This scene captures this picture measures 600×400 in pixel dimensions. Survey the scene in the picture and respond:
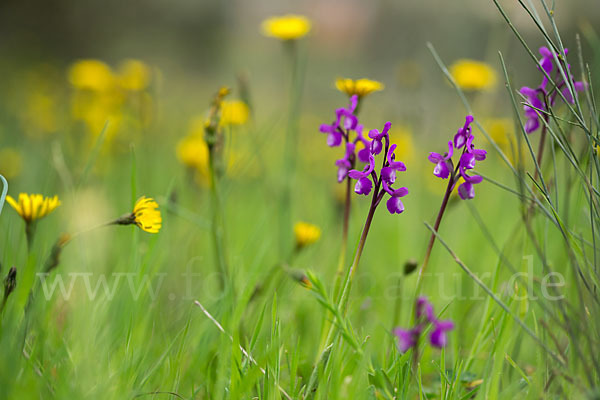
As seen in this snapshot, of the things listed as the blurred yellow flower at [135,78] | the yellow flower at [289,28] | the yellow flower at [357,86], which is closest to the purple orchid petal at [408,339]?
the yellow flower at [357,86]

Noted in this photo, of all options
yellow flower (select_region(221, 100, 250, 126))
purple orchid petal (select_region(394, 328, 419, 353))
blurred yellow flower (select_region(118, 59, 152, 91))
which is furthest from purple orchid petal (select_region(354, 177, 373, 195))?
blurred yellow flower (select_region(118, 59, 152, 91))

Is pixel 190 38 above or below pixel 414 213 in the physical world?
above

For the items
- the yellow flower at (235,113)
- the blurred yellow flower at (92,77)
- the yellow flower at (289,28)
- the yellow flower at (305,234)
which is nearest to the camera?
the yellow flower at (305,234)

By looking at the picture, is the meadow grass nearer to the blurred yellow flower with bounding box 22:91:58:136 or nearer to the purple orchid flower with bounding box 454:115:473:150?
the purple orchid flower with bounding box 454:115:473:150

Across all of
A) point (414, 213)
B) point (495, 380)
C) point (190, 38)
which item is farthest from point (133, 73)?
point (190, 38)

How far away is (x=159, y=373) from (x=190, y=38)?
641cm

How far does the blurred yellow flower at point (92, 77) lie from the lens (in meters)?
2.04

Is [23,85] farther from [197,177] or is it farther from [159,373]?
[159,373]

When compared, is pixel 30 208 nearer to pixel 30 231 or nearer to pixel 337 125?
pixel 30 231

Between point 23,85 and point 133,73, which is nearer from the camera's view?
A: point 133,73

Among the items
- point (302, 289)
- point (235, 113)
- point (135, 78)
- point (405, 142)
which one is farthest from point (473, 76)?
point (135, 78)

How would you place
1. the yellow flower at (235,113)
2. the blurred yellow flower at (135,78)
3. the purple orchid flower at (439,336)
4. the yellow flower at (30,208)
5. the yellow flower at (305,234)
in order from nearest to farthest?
the purple orchid flower at (439,336) → the yellow flower at (30,208) → the yellow flower at (305,234) → the yellow flower at (235,113) → the blurred yellow flower at (135,78)

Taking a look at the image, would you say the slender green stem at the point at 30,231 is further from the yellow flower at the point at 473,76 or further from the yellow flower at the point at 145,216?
the yellow flower at the point at 473,76

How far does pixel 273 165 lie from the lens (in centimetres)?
321
